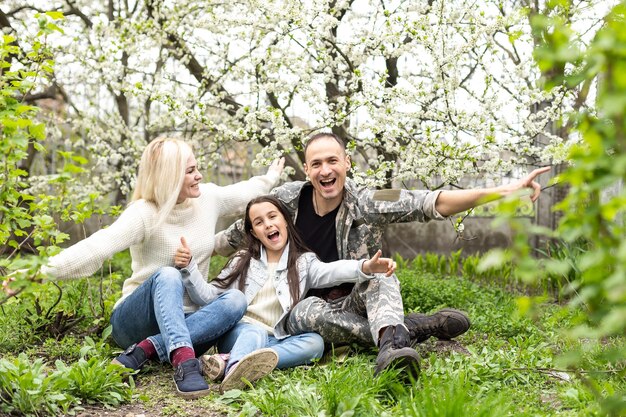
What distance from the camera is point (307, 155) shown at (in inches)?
157

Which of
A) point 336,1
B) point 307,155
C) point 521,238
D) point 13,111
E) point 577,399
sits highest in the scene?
point 336,1

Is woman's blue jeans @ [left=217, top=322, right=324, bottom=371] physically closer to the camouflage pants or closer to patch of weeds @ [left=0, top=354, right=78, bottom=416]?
the camouflage pants

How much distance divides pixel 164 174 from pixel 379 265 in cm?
122

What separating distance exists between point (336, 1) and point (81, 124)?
3.37 metres

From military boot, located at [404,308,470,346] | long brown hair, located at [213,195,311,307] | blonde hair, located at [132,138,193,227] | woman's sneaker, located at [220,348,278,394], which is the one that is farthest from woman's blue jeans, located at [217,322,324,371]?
blonde hair, located at [132,138,193,227]

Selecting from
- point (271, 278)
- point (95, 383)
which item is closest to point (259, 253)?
point (271, 278)

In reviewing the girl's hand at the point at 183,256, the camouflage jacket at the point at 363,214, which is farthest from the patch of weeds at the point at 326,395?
the camouflage jacket at the point at 363,214

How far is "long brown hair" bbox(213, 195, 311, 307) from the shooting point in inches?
151

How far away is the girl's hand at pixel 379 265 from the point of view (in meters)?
3.43

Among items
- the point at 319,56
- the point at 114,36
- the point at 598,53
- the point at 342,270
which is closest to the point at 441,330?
the point at 342,270

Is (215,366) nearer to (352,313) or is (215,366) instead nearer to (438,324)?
(352,313)

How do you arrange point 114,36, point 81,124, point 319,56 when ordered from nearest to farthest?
1. point 319,56
2. point 114,36
3. point 81,124

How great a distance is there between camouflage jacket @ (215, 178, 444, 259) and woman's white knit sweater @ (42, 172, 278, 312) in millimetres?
199

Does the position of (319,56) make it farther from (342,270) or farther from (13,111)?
(13,111)
